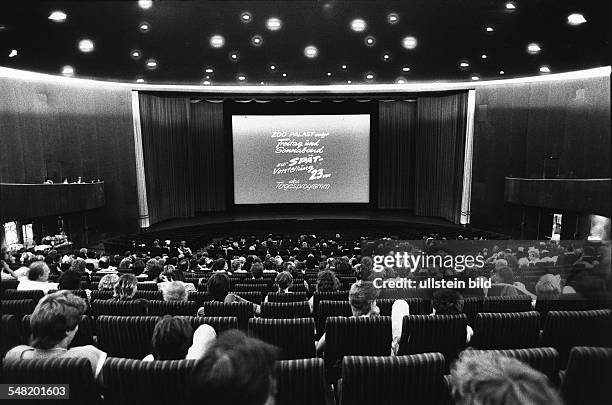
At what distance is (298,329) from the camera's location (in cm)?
353

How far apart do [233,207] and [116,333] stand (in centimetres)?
1654

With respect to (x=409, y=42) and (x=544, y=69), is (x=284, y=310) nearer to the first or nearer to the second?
(x=409, y=42)

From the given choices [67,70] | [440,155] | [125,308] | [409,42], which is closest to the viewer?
[125,308]

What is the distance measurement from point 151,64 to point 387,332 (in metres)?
11.9

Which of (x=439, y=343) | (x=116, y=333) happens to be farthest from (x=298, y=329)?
(x=116, y=333)

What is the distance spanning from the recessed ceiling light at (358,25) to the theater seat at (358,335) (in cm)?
724

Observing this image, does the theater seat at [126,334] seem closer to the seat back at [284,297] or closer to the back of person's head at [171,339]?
the back of person's head at [171,339]

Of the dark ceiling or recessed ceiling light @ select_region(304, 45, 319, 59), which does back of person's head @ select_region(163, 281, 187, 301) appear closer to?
the dark ceiling

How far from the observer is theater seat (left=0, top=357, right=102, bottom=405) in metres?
2.39

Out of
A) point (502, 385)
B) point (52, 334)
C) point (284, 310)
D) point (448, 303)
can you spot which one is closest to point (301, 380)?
point (502, 385)

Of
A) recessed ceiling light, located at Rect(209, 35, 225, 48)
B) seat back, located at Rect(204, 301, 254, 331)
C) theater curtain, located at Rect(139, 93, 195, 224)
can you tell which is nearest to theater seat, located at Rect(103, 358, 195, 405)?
seat back, located at Rect(204, 301, 254, 331)

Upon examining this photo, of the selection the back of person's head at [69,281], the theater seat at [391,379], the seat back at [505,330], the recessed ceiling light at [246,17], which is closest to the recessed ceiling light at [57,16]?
the recessed ceiling light at [246,17]

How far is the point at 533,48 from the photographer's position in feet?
36.3

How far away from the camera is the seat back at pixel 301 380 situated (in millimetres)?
2465
